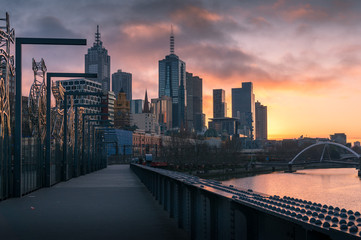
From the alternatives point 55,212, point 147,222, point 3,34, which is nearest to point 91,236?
point 147,222

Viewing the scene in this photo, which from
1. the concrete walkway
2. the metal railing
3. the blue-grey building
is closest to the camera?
the metal railing

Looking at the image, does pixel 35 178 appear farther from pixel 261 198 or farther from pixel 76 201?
pixel 261 198

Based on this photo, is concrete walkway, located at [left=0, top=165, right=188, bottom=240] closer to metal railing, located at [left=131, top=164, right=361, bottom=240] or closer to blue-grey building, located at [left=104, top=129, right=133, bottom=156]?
metal railing, located at [left=131, top=164, right=361, bottom=240]

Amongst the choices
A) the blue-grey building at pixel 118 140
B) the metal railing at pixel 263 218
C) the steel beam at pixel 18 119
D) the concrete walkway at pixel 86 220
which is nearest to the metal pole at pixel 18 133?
the steel beam at pixel 18 119

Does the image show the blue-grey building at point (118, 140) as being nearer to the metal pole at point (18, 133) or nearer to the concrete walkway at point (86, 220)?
the metal pole at point (18, 133)

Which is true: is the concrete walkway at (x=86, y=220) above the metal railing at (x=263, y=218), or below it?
below

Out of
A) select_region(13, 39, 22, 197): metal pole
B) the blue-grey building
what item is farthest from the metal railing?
the blue-grey building

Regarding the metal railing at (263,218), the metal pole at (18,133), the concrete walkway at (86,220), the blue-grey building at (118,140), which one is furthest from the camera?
the blue-grey building at (118,140)

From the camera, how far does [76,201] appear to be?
18094 millimetres

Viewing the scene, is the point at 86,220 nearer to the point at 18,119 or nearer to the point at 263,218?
the point at 263,218

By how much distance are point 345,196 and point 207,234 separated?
71467 millimetres

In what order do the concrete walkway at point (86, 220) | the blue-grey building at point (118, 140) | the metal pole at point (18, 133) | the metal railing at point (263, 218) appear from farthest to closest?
1. the blue-grey building at point (118, 140)
2. the metal pole at point (18, 133)
3. the concrete walkway at point (86, 220)
4. the metal railing at point (263, 218)

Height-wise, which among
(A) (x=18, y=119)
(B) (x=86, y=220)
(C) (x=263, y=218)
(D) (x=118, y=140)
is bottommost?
(D) (x=118, y=140)

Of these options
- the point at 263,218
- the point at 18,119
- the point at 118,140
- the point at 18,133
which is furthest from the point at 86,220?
the point at 118,140
